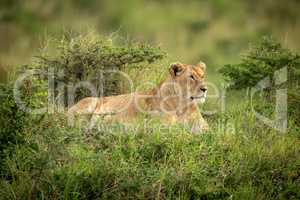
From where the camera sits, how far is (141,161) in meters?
10.2

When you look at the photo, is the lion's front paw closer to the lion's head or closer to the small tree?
the lion's head

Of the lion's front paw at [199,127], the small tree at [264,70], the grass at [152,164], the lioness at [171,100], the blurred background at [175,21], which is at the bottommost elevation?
the grass at [152,164]

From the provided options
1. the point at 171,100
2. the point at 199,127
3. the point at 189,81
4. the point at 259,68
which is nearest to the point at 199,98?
the point at 189,81

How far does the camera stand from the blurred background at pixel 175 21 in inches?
906

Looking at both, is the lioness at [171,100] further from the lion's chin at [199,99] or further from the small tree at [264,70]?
the small tree at [264,70]

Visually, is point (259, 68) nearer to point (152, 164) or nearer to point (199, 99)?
point (199, 99)

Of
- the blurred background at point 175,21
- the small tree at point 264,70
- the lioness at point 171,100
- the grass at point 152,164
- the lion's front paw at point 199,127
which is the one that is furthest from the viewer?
the blurred background at point 175,21

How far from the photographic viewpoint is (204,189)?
969cm

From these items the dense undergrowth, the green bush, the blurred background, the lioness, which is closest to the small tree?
the lioness

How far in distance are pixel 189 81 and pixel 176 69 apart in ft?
0.88

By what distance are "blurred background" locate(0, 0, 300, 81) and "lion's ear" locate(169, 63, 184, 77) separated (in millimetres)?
9264

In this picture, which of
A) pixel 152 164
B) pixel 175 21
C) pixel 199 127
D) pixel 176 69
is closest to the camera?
pixel 152 164

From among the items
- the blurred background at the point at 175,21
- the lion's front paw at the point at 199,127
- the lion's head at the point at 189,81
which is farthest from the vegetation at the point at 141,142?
the blurred background at the point at 175,21

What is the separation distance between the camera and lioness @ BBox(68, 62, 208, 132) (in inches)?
470
